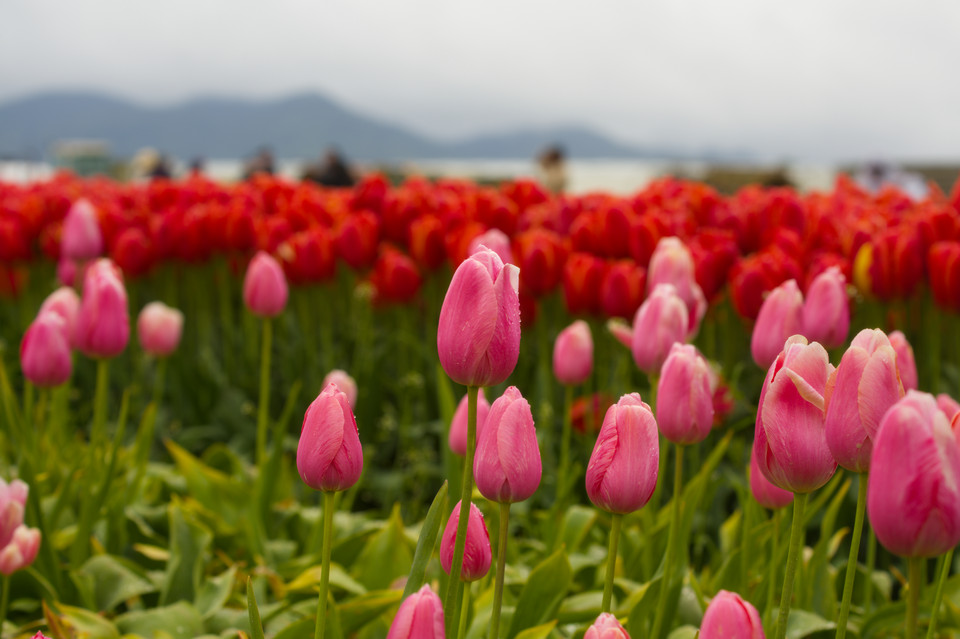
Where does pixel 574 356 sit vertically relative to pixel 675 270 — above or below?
below

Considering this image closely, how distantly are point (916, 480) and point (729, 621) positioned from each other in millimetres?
238

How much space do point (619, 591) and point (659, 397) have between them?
26.8 inches

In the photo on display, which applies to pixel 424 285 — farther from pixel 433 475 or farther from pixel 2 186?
pixel 2 186

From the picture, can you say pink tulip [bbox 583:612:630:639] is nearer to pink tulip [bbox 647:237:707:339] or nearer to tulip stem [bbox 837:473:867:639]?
tulip stem [bbox 837:473:867:639]

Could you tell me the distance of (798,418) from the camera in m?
0.99

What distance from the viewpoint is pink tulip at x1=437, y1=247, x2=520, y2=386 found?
1034 millimetres

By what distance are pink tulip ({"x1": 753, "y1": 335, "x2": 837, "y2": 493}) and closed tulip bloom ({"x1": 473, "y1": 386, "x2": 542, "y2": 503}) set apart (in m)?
0.28

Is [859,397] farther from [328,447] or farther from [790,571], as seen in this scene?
[328,447]

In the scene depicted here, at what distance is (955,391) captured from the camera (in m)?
3.26

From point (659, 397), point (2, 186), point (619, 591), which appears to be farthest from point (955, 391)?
point (2, 186)

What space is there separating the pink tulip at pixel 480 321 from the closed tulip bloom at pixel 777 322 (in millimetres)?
766

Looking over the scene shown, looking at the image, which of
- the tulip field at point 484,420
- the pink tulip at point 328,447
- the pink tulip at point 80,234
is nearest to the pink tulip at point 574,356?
the tulip field at point 484,420

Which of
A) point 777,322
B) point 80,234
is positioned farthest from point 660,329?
point 80,234

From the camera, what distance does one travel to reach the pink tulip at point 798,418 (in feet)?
3.24
